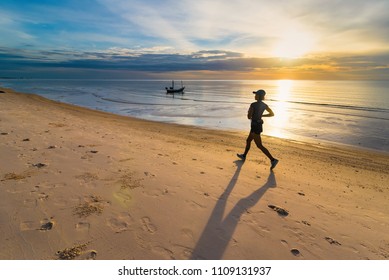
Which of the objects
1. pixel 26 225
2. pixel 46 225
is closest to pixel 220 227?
pixel 46 225

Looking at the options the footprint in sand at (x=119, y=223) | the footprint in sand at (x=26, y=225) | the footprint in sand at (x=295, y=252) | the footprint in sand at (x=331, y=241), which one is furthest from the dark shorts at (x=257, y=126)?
the footprint in sand at (x=26, y=225)

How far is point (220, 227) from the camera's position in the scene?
3.79 metres

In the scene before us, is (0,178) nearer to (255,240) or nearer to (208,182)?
(208,182)

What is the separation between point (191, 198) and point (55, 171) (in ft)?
11.1

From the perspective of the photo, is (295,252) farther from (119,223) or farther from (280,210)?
(119,223)

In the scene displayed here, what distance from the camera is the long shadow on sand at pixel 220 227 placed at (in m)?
3.20

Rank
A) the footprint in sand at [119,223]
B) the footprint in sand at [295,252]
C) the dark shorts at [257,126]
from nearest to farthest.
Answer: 1. the footprint in sand at [295,252]
2. the footprint in sand at [119,223]
3. the dark shorts at [257,126]

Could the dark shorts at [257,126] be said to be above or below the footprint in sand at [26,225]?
above

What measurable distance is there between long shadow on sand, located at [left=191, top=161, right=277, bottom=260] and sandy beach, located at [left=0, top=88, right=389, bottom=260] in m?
0.02

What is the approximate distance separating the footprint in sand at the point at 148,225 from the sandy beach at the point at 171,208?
0.02 meters

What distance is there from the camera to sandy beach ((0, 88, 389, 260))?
3260 millimetres

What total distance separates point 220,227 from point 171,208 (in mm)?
1017

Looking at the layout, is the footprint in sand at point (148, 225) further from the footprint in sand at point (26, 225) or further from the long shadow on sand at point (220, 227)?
A: the footprint in sand at point (26, 225)

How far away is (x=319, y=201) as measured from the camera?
17.2ft
